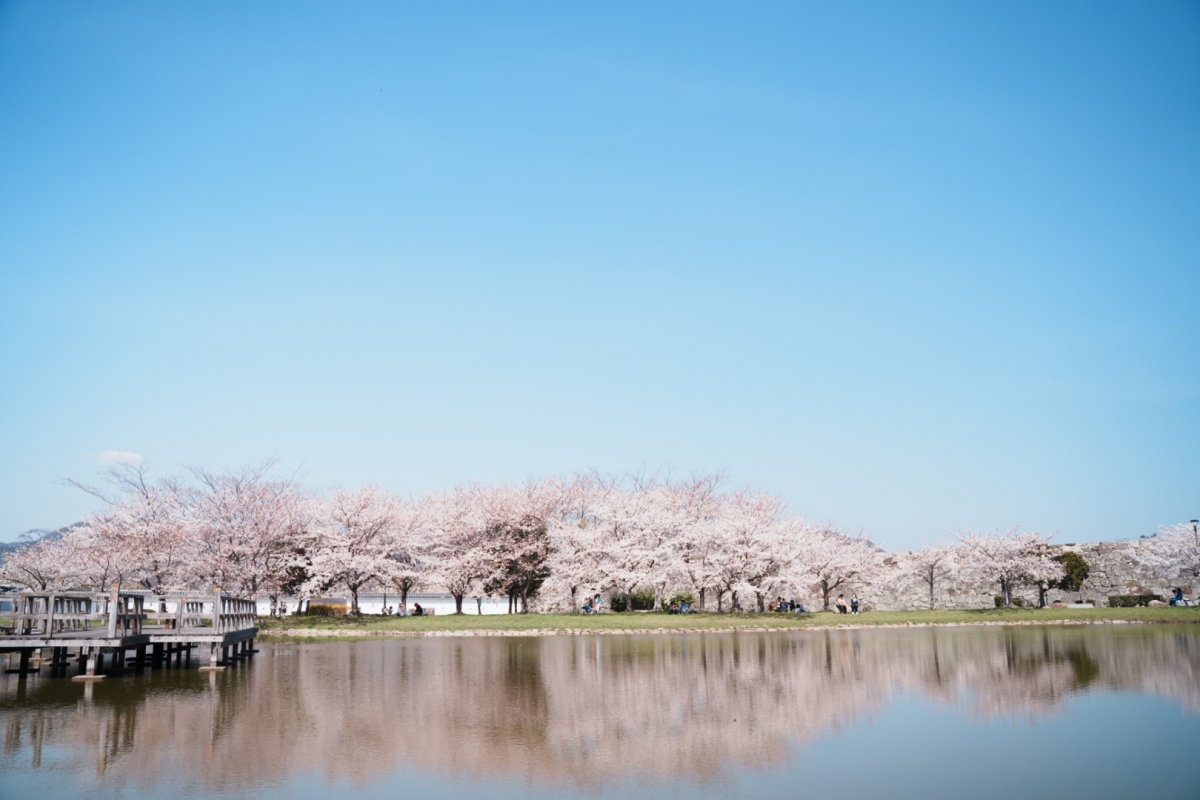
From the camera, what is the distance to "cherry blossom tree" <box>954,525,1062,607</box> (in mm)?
45594

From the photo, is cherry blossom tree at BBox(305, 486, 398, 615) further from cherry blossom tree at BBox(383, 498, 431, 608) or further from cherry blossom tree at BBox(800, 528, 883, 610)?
cherry blossom tree at BBox(800, 528, 883, 610)

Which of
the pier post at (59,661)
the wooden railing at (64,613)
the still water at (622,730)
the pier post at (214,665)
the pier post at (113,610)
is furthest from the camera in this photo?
the pier post at (214,665)

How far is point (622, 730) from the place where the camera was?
12.8 m

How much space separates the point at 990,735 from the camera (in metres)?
12.3

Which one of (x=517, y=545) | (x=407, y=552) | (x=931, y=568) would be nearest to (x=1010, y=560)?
(x=931, y=568)

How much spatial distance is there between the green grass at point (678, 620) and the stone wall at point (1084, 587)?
6747mm

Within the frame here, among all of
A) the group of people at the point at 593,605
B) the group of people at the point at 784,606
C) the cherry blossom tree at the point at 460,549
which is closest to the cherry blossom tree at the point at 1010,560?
the group of people at the point at 784,606

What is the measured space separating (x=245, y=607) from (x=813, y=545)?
103ft

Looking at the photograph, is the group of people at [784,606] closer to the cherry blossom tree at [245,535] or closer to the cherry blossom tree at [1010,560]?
the cherry blossom tree at [1010,560]

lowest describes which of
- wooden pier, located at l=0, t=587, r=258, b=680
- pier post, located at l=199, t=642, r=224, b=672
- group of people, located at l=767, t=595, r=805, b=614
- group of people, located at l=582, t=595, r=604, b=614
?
group of people, located at l=767, t=595, r=805, b=614

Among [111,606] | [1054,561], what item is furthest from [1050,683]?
[1054,561]

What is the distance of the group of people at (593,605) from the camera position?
44.4m

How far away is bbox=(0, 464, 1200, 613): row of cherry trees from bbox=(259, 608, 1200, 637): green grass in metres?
3.11

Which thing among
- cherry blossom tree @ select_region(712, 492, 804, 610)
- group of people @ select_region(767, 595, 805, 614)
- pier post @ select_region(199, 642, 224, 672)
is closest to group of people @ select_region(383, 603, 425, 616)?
cherry blossom tree @ select_region(712, 492, 804, 610)
